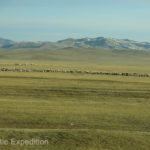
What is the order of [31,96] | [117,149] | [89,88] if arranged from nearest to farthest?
[117,149], [31,96], [89,88]

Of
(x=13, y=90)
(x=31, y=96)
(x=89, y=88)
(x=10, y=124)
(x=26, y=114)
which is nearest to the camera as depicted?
(x=10, y=124)

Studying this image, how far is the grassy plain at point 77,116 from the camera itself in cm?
2144

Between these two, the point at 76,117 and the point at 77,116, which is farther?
the point at 77,116

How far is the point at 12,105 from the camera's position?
32.7 m

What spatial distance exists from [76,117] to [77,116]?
1.32ft

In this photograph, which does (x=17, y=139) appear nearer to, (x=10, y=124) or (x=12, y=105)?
(x=10, y=124)

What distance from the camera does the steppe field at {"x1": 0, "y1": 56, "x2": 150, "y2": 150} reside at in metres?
21.4

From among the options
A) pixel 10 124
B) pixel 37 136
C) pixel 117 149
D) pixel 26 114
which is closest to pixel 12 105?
pixel 26 114

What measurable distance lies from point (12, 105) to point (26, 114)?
4163 mm

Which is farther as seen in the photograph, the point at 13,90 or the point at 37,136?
the point at 13,90

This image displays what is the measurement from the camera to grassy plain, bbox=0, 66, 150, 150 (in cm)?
2144

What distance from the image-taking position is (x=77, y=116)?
95.1 feet

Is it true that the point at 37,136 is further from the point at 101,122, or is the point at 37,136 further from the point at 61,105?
the point at 61,105

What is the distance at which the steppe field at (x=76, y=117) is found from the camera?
2139 centimetres
